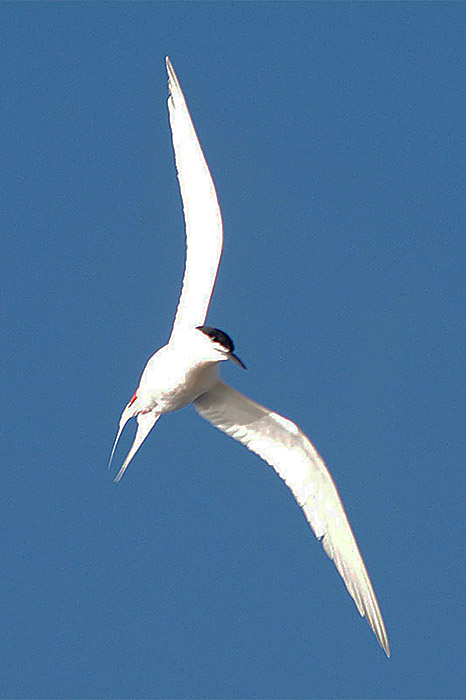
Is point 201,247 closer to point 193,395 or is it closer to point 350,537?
point 193,395

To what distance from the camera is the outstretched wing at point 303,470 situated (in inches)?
556

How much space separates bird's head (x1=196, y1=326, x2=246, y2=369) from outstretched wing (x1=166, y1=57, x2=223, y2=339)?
1.06 m

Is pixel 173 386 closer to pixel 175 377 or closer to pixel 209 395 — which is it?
pixel 175 377

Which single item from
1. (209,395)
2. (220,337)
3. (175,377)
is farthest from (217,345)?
(209,395)

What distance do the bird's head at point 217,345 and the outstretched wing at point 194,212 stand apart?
106 cm

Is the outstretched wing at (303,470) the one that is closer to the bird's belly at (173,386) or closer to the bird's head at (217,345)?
the bird's belly at (173,386)

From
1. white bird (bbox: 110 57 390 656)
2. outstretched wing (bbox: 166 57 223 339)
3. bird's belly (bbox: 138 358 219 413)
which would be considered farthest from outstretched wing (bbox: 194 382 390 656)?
outstretched wing (bbox: 166 57 223 339)

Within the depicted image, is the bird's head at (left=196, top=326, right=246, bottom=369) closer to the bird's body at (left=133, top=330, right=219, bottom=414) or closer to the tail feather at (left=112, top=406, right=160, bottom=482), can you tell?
the bird's body at (left=133, top=330, right=219, bottom=414)

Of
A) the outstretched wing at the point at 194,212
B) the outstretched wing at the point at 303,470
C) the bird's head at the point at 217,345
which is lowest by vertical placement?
the outstretched wing at the point at 303,470

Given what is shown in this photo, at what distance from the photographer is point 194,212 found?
15.0 metres

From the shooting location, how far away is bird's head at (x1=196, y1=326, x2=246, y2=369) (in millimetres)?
13320

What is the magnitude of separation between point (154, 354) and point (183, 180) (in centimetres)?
222

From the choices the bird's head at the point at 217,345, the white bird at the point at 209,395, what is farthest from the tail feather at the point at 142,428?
the bird's head at the point at 217,345

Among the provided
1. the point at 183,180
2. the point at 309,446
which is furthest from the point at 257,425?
the point at 183,180
